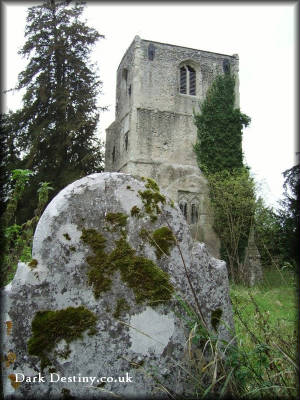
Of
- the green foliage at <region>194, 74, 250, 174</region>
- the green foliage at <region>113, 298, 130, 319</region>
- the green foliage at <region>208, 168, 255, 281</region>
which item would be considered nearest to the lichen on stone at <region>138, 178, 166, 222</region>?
the green foliage at <region>113, 298, 130, 319</region>

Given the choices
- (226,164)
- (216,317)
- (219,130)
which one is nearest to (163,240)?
(216,317)

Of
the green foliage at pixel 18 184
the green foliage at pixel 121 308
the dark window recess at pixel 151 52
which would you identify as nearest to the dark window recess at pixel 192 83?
the dark window recess at pixel 151 52

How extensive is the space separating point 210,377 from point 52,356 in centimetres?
101

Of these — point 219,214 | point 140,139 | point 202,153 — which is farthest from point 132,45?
point 219,214

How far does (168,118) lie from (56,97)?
19.7 ft

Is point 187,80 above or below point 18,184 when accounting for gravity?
above

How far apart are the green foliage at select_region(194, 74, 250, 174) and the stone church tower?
1.46 ft

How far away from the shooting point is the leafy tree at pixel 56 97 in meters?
19.0

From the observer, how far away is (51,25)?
795 inches

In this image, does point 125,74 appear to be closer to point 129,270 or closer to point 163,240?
point 163,240

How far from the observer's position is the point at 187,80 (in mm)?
22562

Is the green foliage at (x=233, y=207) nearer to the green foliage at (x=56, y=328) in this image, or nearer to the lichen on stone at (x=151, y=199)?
the lichen on stone at (x=151, y=199)

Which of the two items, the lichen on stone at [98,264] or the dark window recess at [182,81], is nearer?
the lichen on stone at [98,264]

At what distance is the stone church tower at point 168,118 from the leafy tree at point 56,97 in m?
2.22
